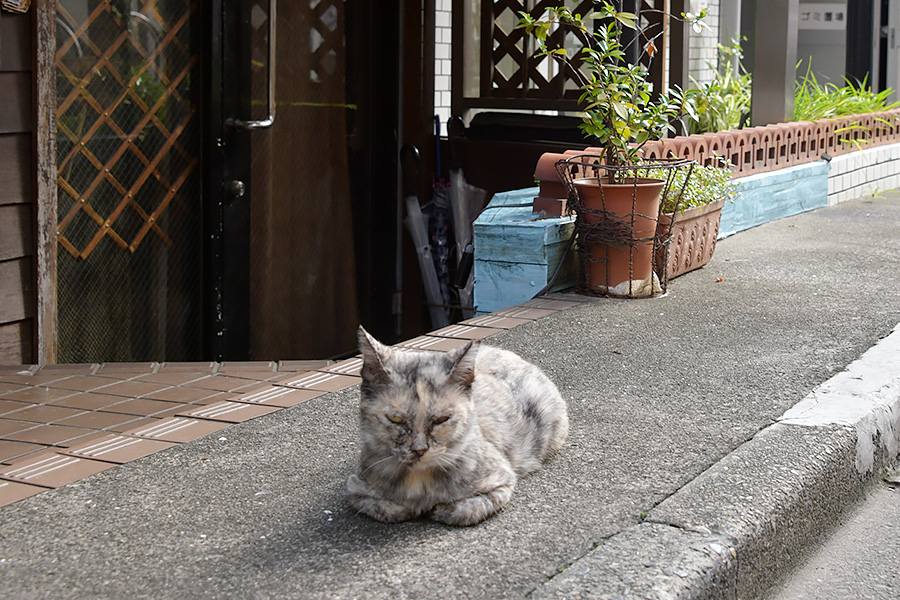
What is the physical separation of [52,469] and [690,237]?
4.02 m

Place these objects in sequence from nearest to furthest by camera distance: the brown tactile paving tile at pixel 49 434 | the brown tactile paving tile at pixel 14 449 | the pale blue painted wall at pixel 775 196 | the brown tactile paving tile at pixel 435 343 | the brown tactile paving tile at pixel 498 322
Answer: the brown tactile paving tile at pixel 14 449 < the brown tactile paving tile at pixel 49 434 < the brown tactile paving tile at pixel 435 343 < the brown tactile paving tile at pixel 498 322 < the pale blue painted wall at pixel 775 196

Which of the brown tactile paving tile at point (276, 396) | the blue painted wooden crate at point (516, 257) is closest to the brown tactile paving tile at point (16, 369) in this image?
the brown tactile paving tile at point (276, 396)

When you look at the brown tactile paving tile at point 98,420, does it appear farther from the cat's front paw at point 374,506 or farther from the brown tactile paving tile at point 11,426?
the cat's front paw at point 374,506

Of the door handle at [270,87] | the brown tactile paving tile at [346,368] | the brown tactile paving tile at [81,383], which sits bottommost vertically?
the brown tactile paving tile at [81,383]

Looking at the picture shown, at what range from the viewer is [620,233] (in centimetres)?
527

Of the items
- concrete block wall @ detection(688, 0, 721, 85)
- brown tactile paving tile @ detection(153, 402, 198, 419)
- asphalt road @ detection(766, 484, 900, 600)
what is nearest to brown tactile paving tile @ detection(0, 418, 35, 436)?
brown tactile paving tile @ detection(153, 402, 198, 419)

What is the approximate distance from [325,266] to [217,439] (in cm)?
410

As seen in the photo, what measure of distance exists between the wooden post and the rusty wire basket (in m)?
2.64

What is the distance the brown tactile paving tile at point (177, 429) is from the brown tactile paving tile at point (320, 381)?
52 centimetres

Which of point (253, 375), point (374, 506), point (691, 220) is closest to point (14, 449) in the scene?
point (253, 375)

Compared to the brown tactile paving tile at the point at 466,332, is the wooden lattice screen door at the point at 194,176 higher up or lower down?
higher up

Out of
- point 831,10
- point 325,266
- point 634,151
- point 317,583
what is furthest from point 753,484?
point 831,10

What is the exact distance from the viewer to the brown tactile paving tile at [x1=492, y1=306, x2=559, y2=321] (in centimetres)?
502

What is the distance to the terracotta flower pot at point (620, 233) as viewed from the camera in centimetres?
526
